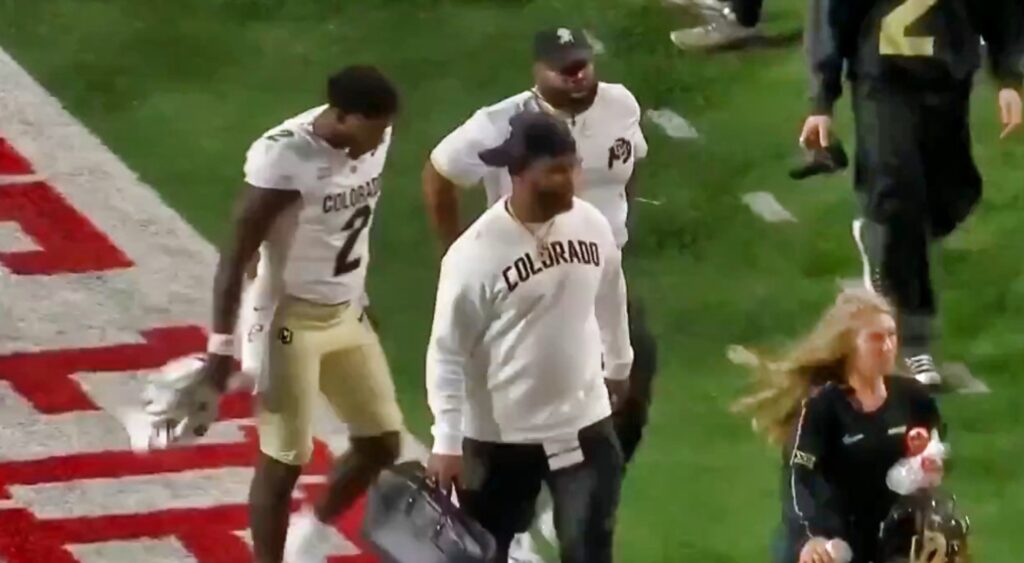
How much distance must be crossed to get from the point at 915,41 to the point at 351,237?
2.32m

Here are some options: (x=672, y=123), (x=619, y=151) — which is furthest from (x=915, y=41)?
(x=672, y=123)

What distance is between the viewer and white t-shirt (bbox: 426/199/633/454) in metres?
5.63

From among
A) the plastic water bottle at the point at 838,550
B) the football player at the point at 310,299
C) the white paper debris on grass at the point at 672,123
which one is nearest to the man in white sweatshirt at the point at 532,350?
the football player at the point at 310,299

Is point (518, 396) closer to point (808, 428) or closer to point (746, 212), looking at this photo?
point (808, 428)

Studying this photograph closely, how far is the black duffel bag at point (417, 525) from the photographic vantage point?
19.0 feet

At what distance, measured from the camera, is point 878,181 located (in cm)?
765

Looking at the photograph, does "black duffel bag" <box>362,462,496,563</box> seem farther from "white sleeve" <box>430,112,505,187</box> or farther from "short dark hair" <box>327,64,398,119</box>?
"short dark hair" <box>327,64,398,119</box>

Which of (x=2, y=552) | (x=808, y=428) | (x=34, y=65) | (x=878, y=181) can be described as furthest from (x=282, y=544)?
(x=34, y=65)

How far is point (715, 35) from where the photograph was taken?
38.8 ft

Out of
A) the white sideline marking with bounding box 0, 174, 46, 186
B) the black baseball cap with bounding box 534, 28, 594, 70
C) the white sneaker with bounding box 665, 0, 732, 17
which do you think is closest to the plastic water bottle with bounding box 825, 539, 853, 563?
the black baseball cap with bounding box 534, 28, 594, 70

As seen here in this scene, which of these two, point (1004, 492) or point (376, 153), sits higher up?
point (376, 153)

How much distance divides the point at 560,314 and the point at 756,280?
12.3 ft

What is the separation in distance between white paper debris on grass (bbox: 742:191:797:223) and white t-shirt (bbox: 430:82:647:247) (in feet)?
11.8

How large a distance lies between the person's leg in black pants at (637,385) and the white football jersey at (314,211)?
34.1 inches
